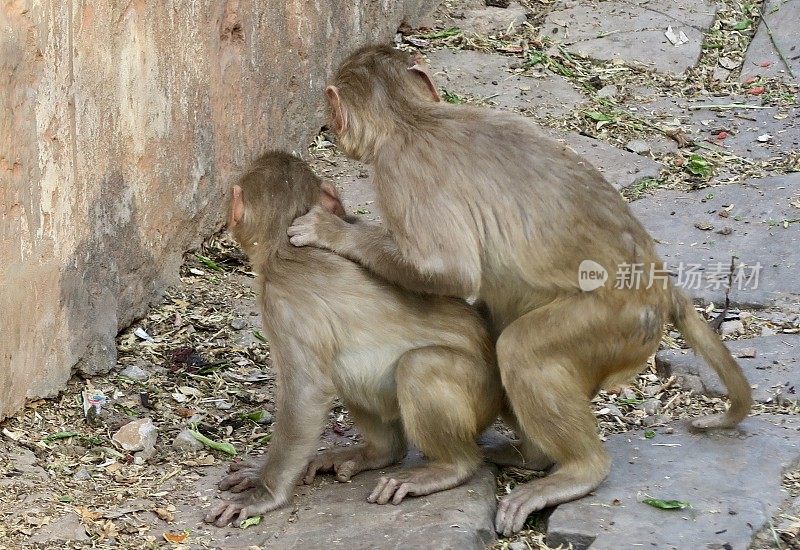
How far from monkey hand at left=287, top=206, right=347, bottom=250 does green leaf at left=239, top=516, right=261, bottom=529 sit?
3.67 feet

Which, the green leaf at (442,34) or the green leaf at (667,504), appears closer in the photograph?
the green leaf at (667,504)

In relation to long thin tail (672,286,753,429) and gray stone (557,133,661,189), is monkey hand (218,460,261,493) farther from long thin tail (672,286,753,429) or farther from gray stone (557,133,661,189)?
gray stone (557,133,661,189)

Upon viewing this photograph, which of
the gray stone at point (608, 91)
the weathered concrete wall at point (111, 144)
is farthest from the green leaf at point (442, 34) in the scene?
the weathered concrete wall at point (111, 144)

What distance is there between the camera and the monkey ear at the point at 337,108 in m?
5.04

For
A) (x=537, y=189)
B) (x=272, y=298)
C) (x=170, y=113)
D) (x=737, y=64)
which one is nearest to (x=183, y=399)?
(x=272, y=298)

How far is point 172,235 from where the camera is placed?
255 inches

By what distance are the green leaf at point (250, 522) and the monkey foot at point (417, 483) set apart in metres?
0.45

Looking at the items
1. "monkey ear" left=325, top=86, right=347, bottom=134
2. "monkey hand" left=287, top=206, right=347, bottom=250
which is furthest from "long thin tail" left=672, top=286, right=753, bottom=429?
"monkey ear" left=325, top=86, right=347, bottom=134

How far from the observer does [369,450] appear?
5.17 meters

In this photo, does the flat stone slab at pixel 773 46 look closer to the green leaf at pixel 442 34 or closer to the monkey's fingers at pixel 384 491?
the green leaf at pixel 442 34

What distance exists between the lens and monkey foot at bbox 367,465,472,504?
4.76 m

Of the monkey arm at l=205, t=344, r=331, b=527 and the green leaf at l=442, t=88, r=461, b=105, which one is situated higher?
the green leaf at l=442, t=88, r=461, b=105

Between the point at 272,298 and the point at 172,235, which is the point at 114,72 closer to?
the point at 172,235

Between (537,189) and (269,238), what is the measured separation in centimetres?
114
